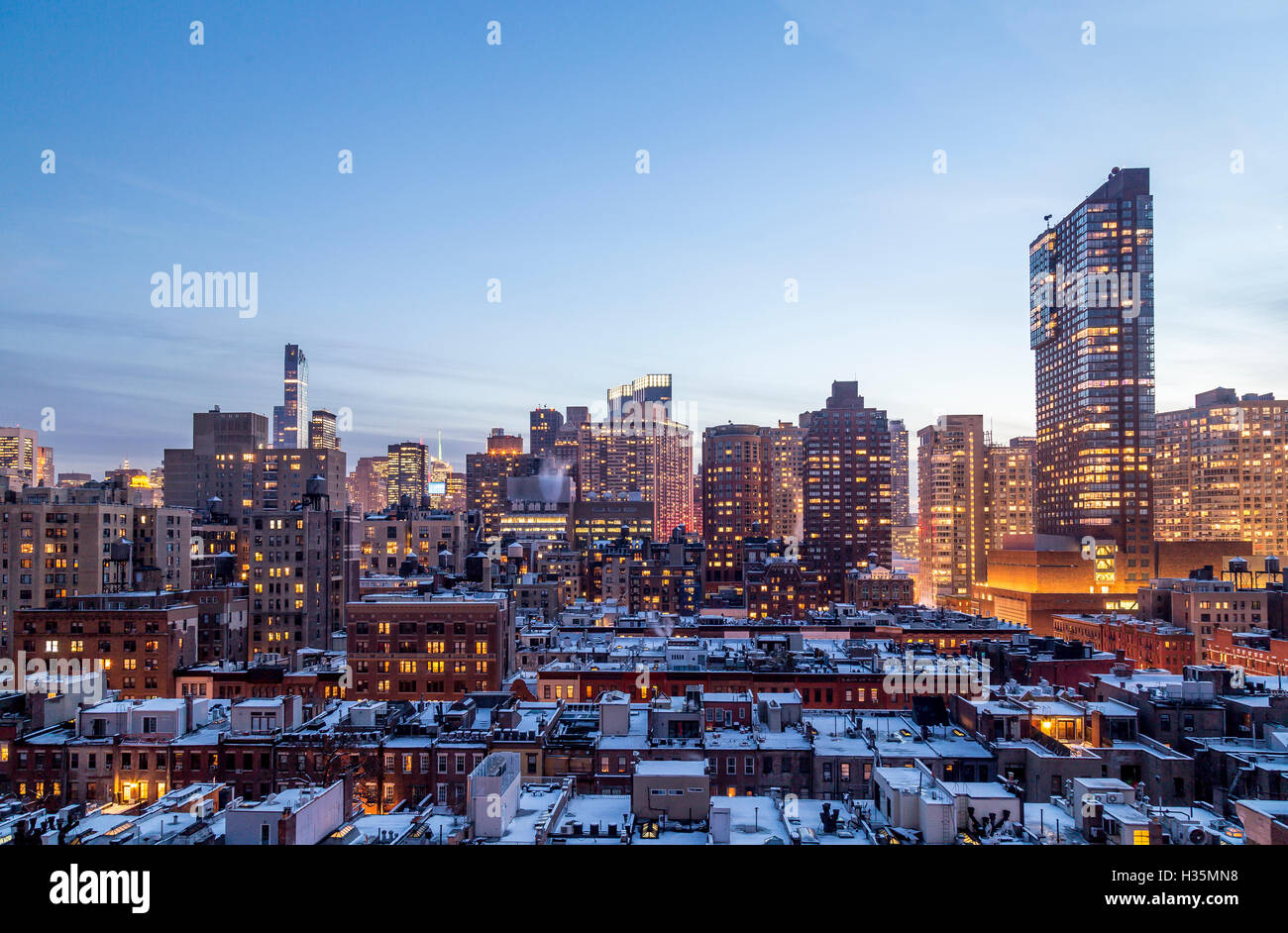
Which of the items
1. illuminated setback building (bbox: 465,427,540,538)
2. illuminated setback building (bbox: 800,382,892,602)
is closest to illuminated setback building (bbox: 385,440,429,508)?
illuminated setback building (bbox: 465,427,540,538)

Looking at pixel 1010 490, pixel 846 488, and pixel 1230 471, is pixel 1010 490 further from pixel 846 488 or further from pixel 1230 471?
pixel 846 488

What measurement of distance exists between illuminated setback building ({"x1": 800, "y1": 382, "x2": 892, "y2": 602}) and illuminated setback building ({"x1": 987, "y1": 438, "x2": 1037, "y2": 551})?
2656 cm

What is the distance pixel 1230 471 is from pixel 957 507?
32.4 metres

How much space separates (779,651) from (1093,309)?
217 feet

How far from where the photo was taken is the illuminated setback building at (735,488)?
115 m

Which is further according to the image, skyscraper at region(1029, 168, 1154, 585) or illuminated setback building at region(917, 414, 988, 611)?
illuminated setback building at region(917, 414, 988, 611)

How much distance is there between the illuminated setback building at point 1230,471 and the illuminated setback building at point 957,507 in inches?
930

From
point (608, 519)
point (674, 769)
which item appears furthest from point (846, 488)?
point (674, 769)

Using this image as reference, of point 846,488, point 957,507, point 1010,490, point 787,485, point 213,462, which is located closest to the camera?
point 213,462

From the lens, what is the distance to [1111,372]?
8944 centimetres

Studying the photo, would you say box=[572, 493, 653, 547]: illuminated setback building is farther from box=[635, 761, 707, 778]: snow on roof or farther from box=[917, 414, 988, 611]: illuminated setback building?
box=[635, 761, 707, 778]: snow on roof

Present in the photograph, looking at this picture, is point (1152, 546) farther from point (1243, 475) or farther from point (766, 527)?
point (766, 527)

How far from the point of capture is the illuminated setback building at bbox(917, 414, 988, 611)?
406 feet
